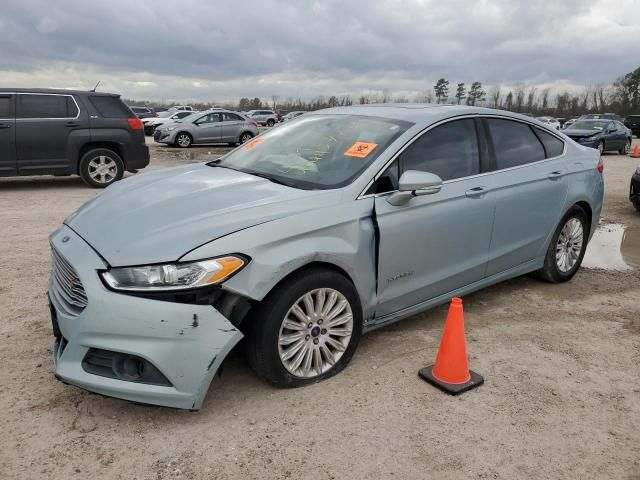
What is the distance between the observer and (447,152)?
12.6 feet

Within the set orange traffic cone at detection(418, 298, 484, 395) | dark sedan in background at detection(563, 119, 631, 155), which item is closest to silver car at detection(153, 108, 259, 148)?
dark sedan in background at detection(563, 119, 631, 155)

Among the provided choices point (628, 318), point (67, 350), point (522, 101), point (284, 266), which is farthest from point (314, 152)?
point (522, 101)

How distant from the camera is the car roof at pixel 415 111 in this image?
149 inches

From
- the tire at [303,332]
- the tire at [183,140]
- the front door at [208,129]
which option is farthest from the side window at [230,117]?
the tire at [303,332]

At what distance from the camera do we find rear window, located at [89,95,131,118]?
961 cm

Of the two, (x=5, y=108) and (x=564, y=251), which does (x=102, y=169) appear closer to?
(x=5, y=108)

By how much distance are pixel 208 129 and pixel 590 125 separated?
14976mm

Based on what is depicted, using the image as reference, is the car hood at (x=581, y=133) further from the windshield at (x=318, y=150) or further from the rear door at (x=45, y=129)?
the windshield at (x=318, y=150)

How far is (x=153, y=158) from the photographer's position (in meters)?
15.9

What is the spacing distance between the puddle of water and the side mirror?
3.39 metres

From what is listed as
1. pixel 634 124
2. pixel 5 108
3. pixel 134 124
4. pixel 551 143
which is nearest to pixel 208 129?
pixel 134 124

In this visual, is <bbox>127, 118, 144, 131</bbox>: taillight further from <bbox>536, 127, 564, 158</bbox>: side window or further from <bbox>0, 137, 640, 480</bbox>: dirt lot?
<bbox>536, 127, 564, 158</bbox>: side window

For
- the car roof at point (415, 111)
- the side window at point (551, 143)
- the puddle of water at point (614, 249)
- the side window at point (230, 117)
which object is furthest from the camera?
the side window at point (230, 117)

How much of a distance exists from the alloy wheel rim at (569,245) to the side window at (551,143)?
2.15 feet
